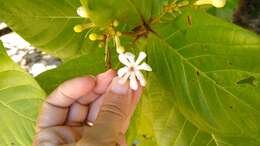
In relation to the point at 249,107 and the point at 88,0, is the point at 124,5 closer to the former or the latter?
the point at 88,0

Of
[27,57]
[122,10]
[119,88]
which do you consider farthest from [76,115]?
[27,57]

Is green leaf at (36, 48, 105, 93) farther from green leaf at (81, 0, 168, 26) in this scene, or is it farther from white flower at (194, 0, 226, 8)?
white flower at (194, 0, 226, 8)

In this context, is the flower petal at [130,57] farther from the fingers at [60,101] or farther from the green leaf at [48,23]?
the green leaf at [48,23]

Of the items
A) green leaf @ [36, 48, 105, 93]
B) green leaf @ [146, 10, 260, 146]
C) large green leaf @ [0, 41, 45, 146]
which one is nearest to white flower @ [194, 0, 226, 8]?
green leaf @ [146, 10, 260, 146]

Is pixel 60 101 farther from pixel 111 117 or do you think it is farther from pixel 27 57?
pixel 27 57

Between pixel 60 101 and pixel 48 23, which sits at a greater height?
pixel 48 23

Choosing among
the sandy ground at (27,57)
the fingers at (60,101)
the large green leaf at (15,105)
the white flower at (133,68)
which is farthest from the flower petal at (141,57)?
the sandy ground at (27,57)

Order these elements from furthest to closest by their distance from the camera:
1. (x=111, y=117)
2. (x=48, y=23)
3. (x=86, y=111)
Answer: (x=48, y=23)
(x=86, y=111)
(x=111, y=117)
